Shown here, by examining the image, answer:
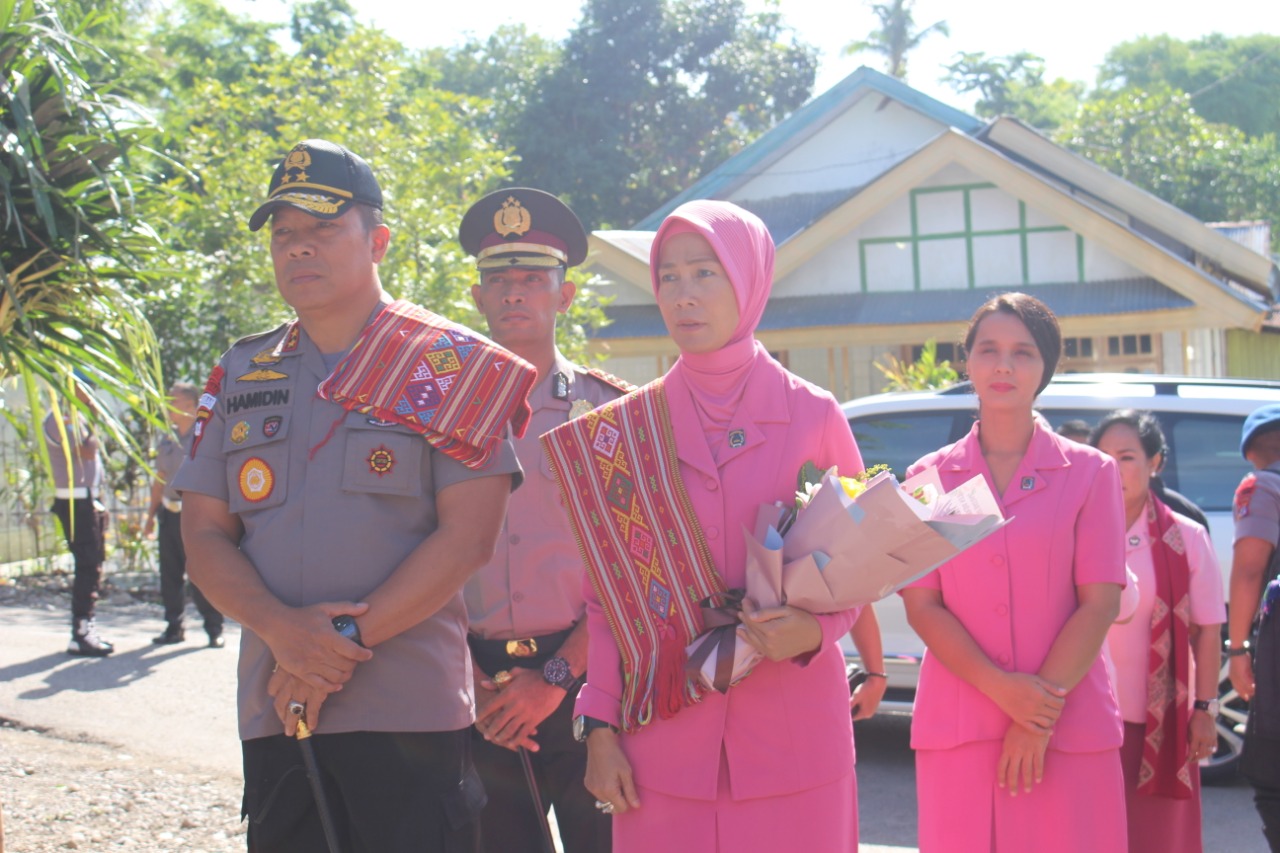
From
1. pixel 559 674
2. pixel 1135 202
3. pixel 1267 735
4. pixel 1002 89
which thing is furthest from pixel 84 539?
pixel 1002 89

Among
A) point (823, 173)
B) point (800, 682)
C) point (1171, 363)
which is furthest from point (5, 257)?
point (823, 173)

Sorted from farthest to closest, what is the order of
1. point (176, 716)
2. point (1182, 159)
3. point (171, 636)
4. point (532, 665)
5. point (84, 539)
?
point (1182, 159) < point (171, 636) < point (84, 539) < point (176, 716) < point (532, 665)

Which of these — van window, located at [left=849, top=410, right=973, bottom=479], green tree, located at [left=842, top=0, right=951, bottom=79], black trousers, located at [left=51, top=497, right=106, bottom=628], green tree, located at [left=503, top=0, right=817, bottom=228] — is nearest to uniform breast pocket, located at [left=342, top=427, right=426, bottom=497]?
van window, located at [left=849, top=410, right=973, bottom=479]

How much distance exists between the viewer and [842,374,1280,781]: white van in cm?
676

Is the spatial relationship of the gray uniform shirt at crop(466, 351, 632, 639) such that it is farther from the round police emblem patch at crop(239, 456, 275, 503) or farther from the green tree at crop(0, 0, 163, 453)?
the green tree at crop(0, 0, 163, 453)

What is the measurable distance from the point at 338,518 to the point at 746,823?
1.09m

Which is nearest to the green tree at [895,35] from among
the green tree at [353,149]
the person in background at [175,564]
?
the green tree at [353,149]

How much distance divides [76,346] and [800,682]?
2866mm

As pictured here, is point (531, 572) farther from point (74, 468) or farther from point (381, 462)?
point (74, 468)

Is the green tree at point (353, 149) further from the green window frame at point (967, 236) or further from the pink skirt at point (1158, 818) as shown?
the pink skirt at point (1158, 818)

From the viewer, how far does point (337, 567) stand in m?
2.82

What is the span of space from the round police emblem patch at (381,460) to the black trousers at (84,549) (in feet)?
23.2

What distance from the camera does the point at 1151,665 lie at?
445cm

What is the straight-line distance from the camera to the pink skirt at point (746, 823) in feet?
9.27
